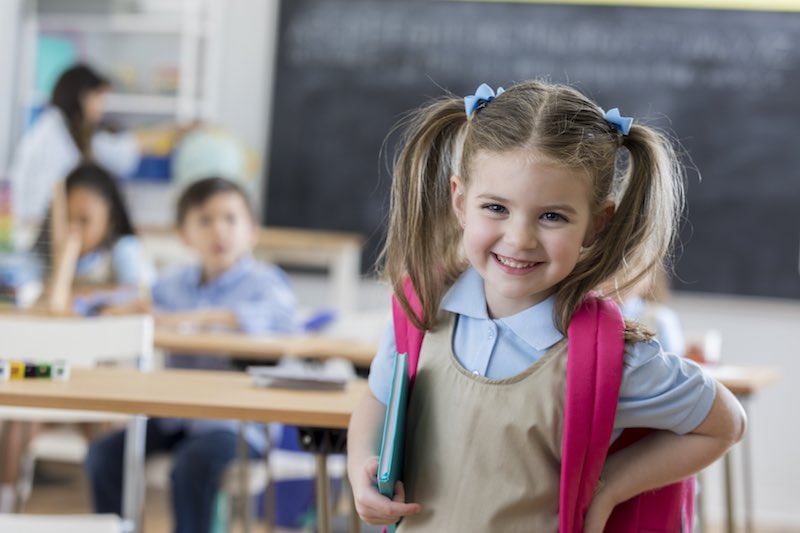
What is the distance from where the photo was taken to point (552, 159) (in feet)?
4.45

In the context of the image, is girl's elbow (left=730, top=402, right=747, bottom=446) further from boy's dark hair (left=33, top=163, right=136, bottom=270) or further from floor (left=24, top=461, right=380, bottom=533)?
Result: boy's dark hair (left=33, top=163, right=136, bottom=270)

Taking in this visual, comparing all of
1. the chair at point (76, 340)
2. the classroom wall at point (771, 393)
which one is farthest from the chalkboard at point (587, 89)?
the chair at point (76, 340)

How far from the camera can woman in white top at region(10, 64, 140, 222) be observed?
562 cm

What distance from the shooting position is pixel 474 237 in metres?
1.39

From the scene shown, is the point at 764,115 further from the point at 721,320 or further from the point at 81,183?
the point at 81,183

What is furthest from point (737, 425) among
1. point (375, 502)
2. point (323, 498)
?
point (323, 498)

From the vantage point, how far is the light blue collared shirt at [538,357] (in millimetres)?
1334

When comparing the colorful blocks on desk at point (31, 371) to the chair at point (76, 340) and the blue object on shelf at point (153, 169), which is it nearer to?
the chair at point (76, 340)

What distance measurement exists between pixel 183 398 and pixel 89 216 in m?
2.56

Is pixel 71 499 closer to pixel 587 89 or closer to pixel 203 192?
pixel 203 192

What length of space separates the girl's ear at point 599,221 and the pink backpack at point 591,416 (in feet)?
0.24

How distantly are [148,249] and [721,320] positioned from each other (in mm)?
2548

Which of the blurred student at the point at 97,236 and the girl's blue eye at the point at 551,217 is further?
the blurred student at the point at 97,236

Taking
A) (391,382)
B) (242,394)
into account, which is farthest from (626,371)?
(242,394)
